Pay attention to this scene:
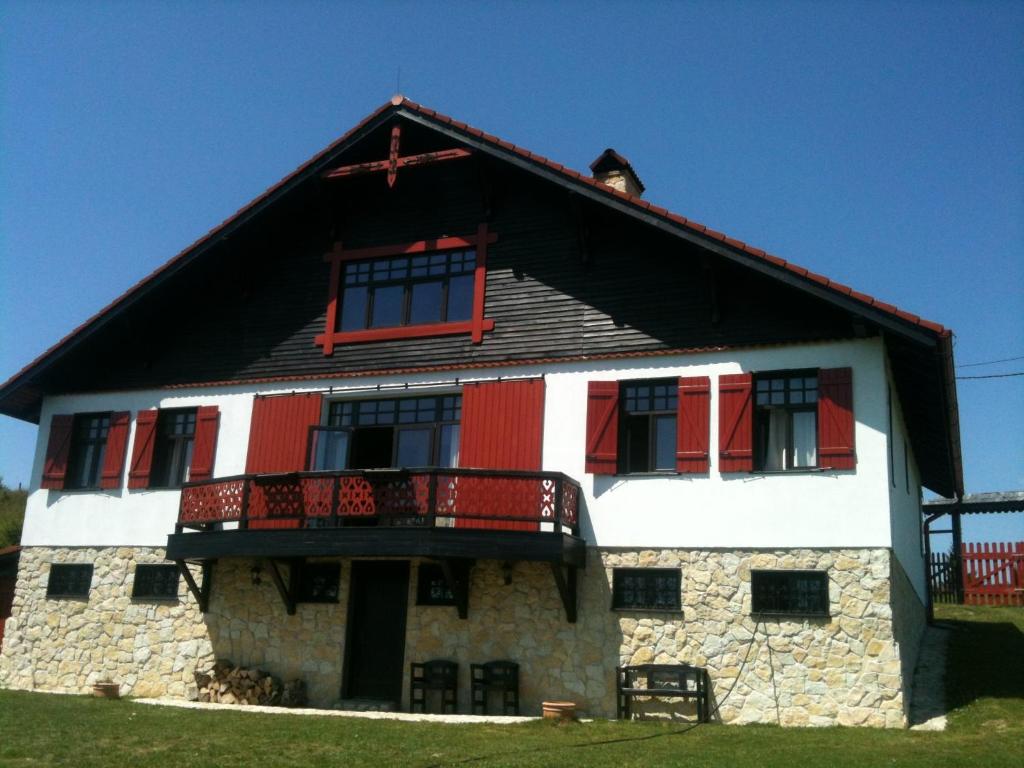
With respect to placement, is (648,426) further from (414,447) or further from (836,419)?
(414,447)

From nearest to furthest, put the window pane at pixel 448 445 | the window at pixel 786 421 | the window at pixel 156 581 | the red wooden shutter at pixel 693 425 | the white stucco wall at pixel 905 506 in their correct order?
the window at pixel 786 421, the red wooden shutter at pixel 693 425, the white stucco wall at pixel 905 506, the window pane at pixel 448 445, the window at pixel 156 581

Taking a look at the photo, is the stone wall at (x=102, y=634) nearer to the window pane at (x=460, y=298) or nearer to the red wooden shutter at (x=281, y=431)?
the red wooden shutter at (x=281, y=431)

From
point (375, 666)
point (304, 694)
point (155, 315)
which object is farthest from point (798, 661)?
point (155, 315)

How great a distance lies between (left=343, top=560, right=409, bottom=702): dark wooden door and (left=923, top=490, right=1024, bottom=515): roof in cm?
1623

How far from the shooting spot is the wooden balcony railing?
16.5 metres

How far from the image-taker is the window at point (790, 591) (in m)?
15.8

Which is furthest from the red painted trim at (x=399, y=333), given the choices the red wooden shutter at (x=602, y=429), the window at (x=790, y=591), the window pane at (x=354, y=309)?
the window at (x=790, y=591)

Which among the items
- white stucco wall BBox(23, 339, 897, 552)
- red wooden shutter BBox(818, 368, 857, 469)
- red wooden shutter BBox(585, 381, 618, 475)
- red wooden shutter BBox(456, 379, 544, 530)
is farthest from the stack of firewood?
red wooden shutter BBox(818, 368, 857, 469)

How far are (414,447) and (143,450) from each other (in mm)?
5517

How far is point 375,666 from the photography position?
18.2 meters

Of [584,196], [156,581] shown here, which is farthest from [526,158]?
[156,581]

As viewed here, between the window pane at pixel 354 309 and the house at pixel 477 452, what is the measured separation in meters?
0.04

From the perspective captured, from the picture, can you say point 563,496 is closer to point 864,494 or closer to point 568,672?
point 568,672

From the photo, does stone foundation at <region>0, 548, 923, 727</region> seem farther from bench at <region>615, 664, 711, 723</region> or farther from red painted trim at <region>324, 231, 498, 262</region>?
red painted trim at <region>324, 231, 498, 262</region>
